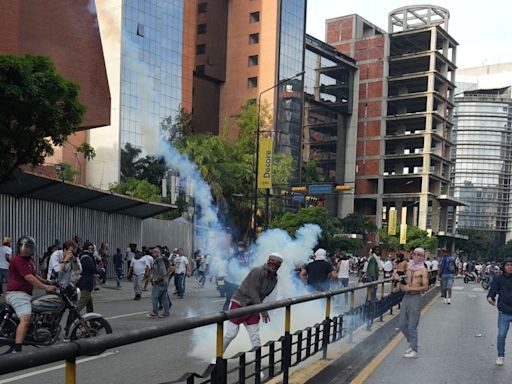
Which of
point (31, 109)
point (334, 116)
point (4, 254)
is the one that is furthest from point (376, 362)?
point (334, 116)

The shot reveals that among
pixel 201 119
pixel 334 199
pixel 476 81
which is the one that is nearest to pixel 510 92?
pixel 476 81

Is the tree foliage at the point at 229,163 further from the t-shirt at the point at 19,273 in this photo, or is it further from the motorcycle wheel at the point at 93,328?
the t-shirt at the point at 19,273

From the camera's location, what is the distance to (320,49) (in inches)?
3093

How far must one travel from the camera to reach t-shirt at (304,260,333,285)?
12781mm

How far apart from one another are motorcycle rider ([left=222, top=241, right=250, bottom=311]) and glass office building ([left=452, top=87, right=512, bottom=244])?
119 metres

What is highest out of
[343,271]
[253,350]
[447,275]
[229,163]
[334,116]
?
[334,116]

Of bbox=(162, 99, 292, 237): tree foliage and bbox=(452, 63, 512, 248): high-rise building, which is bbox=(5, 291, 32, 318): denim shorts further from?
bbox=(452, 63, 512, 248): high-rise building

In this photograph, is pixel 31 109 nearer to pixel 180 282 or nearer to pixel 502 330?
pixel 180 282

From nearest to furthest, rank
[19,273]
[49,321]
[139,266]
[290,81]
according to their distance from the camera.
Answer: [19,273] < [49,321] < [139,266] < [290,81]

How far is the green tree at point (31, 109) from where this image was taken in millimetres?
12500

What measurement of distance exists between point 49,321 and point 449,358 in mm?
5951

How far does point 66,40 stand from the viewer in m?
21.2

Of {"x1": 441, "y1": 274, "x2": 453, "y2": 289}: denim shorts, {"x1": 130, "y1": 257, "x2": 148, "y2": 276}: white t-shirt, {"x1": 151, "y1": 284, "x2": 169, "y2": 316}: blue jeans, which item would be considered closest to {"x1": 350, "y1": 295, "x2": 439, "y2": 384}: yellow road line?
{"x1": 151, "y1": 284, "x2": 169, "y2": 316}: blue jeans

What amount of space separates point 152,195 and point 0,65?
22.2m
